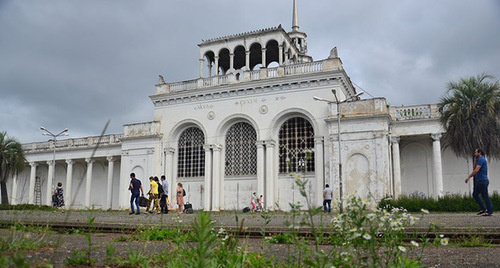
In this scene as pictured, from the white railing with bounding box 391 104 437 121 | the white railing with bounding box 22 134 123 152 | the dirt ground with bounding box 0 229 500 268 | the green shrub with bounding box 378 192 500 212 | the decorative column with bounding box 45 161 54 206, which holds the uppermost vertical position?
the white railing with bounding box 391 104 437 121

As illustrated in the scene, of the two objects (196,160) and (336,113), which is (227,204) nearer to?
(196,160)

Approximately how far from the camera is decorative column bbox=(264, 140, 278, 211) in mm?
26234

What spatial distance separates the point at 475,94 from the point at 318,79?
8735 mm

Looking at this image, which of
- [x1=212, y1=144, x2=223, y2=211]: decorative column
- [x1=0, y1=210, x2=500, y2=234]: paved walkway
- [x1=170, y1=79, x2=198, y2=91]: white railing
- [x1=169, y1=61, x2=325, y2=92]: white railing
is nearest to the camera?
[x1=0, y1=210, x2=500, y2=234]: paved walkway

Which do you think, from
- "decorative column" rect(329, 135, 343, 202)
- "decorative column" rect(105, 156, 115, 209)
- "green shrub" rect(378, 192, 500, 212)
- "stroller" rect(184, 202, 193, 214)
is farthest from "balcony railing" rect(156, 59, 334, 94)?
"green shrub" rect(378, 192, 500, 212)

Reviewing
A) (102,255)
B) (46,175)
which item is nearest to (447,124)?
(102,255)

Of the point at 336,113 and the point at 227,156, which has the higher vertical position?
the point at 336,113

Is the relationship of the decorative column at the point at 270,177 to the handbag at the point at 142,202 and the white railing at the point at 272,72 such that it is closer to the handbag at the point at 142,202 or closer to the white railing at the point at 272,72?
the white railing at the point at 272,72

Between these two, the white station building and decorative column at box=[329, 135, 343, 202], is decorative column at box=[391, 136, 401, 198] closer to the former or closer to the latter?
the white station building

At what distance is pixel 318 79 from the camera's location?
26344mm

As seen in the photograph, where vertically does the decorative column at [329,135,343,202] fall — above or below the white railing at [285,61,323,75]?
below

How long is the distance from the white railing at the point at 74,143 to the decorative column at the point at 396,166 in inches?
778

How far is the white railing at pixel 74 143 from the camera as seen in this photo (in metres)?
34.4

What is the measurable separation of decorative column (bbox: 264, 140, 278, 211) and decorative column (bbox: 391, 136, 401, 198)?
7167 millimetres
